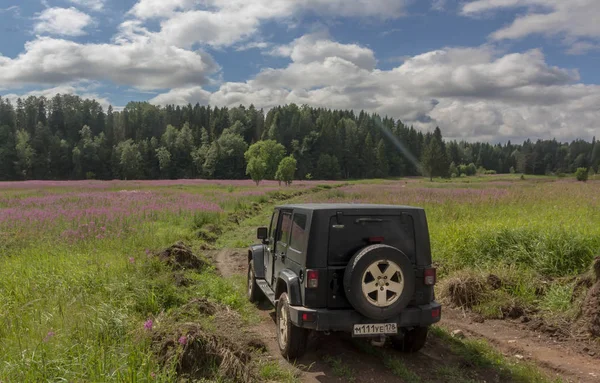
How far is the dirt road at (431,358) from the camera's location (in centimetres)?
478

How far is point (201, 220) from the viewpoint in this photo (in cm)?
1733

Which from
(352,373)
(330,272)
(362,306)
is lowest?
(352,373)

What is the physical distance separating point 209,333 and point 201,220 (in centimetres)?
1303

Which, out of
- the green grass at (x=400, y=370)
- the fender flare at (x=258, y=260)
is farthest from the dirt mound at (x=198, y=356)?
the fender flare at (x=258, y=260)

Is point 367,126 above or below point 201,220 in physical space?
above

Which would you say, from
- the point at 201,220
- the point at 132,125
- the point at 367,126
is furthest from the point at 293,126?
the point at 201,220

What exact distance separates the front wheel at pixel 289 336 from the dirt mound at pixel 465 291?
12.1 feet

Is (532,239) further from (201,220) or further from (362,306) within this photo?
(201,220)

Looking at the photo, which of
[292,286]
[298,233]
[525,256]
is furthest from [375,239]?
[525,256]

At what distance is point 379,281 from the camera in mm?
4551

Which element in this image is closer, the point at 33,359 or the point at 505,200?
the point at 33,359

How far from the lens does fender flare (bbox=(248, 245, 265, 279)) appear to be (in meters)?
7.42

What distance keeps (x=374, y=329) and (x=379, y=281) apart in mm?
600

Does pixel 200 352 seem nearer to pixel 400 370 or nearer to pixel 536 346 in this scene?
pixel 400 370
